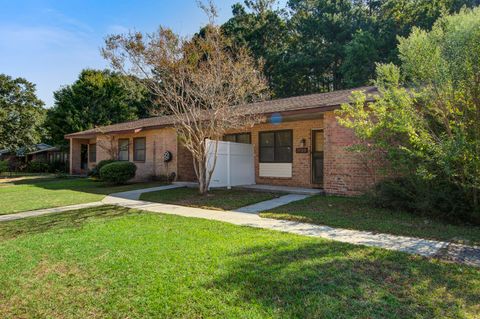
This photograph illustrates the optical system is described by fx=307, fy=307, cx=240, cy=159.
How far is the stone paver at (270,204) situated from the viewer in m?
7.93

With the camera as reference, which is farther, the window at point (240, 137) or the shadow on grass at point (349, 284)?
the window at point (240, 137)

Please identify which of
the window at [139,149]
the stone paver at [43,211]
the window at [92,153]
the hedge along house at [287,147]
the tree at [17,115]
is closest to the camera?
the stone paver at [43,211]

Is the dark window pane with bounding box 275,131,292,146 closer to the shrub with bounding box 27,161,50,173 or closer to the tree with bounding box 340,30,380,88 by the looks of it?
the tree with bounding box 340,30,380,88

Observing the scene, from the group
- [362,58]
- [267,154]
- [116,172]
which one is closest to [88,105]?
[116,172]

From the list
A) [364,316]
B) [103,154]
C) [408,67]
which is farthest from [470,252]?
[103,154]

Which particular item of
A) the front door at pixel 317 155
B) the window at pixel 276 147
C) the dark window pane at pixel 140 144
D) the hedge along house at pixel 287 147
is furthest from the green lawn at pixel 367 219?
the dark window pane at pixel 140 144

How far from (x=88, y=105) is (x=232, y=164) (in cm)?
2192

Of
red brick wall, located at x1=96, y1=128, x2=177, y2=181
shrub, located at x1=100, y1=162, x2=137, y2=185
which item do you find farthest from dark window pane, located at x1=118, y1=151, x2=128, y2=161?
shrub, located at x1=100, y1=162, x2=137, y2=185

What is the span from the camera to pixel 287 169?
40.2 feet

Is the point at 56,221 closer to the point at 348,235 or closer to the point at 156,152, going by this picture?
the point at 348,235

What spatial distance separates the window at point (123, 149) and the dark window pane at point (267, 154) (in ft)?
28.4

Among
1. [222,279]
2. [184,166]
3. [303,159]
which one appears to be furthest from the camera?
[184,166]

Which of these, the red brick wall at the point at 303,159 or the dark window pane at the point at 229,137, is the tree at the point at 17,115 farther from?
the dark window pane at the point at 229,137

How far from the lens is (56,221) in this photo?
6.84m
